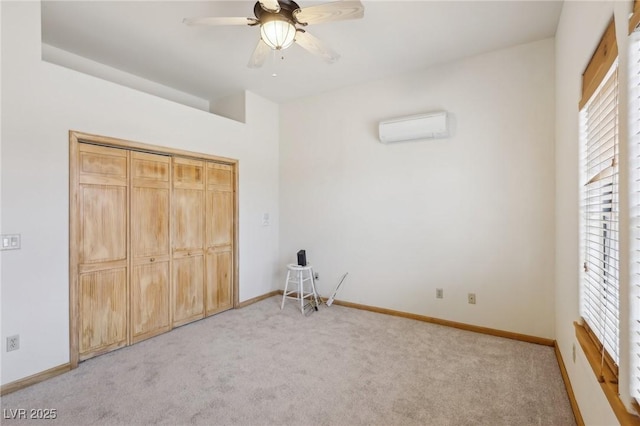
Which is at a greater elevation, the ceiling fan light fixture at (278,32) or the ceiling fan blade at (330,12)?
the ceiling fan blade at (330,12)

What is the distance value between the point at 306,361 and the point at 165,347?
1.41 m

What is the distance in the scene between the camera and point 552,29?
2711mm

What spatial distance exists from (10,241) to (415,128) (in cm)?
372

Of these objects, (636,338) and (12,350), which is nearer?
(636,338)

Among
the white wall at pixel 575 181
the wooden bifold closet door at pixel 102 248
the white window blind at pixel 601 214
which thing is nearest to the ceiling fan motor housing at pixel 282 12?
the white wall at pixel 575 181

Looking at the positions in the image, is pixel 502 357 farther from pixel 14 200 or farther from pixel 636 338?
pixel 14 200

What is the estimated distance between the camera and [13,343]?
2258mm

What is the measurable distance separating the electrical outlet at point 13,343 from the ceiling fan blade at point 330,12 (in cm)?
308

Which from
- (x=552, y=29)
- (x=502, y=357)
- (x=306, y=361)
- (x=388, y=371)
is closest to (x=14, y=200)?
(x=306, y=361)

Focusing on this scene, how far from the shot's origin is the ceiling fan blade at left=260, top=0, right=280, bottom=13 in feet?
6.04

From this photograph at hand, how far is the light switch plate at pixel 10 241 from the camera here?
2.21 metres

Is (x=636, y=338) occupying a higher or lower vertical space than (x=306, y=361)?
higher

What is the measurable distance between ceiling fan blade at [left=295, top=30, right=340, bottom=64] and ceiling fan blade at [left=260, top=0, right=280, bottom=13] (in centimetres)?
23

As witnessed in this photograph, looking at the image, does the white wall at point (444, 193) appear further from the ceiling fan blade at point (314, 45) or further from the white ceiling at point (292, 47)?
the ceiling fan blade at point (314, 45)
